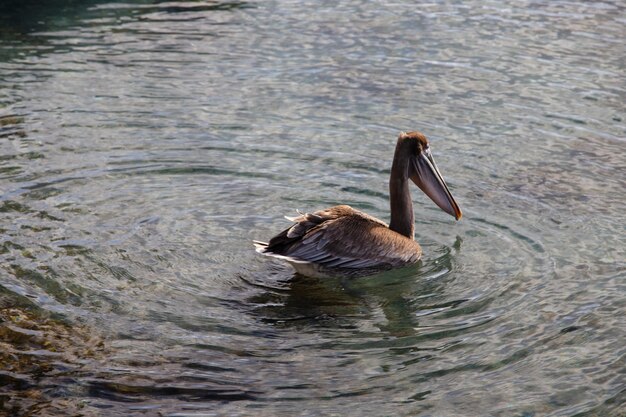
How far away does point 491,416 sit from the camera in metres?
5.47

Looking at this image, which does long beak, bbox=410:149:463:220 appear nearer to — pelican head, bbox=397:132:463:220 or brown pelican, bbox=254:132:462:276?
pelican head, bbox=397:132:463:220

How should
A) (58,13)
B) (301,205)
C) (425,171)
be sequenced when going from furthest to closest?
(58,13)
(301,205)
(425,171)

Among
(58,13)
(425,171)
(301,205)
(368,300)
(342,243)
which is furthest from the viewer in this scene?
(58,13)

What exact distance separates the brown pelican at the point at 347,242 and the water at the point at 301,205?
6.3 inches

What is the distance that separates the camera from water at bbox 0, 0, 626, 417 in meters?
5.84

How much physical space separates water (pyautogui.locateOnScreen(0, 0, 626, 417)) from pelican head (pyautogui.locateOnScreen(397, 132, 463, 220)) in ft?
1.05

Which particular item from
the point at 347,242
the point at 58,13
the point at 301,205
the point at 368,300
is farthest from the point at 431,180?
the point at 58,13

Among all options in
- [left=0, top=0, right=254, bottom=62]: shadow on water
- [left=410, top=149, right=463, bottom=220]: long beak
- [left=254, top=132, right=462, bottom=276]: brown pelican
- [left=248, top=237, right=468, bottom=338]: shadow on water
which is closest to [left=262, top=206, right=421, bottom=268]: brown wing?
[left=254, top=132, right=462, bottom=276]: brown pelican

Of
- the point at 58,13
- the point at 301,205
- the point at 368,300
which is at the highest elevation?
the point at 58,13

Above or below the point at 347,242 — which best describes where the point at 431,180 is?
above

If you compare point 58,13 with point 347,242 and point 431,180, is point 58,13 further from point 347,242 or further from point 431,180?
point 347,242

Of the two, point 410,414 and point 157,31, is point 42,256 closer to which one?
point 410,414

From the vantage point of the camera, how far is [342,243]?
722 centimetres

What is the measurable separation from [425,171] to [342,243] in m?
1.02
